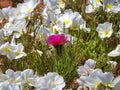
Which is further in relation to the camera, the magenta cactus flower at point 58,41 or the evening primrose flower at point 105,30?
the evening primrose flower at point 105,30

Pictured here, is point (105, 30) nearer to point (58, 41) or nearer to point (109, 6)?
point (109, 6)

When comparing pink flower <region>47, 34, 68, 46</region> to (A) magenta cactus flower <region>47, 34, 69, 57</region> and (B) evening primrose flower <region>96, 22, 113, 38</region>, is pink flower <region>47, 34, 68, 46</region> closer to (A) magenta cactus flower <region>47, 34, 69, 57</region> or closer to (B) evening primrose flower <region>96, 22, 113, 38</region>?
(A) magenta cactus flower <region>47, 34, 69, 57</region>

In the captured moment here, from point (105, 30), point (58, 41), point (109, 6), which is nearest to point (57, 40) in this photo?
point (58, 41)

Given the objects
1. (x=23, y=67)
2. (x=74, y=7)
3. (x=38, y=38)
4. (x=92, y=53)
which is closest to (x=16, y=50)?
(x=23, y=67)

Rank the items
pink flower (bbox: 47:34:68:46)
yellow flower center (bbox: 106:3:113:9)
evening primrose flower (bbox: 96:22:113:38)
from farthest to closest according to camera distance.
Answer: yellow flower center (bbox: 106:3:113:9) < evening primrose flower (bbox: 96:22:113:38) < pink flower (bbox: 47:34:68:46)

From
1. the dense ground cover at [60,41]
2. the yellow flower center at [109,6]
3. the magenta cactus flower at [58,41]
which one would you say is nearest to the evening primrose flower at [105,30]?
the dense ground cover at [60,41]

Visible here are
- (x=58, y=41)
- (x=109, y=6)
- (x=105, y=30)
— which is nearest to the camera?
(x=58, y=41)

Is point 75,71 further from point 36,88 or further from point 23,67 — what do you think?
point 36,88

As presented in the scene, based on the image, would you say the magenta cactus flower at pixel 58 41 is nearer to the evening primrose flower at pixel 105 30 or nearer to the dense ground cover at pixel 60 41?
the dense ground cover at pixel 60 41

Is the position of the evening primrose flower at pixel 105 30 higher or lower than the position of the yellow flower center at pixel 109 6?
lower

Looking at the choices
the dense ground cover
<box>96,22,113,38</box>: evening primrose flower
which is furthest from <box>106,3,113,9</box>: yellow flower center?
<box>96,22,113,38</box>: evening primrose flower

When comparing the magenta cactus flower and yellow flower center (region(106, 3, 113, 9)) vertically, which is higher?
yellow flower center (region(106, 3, 113, 9))
